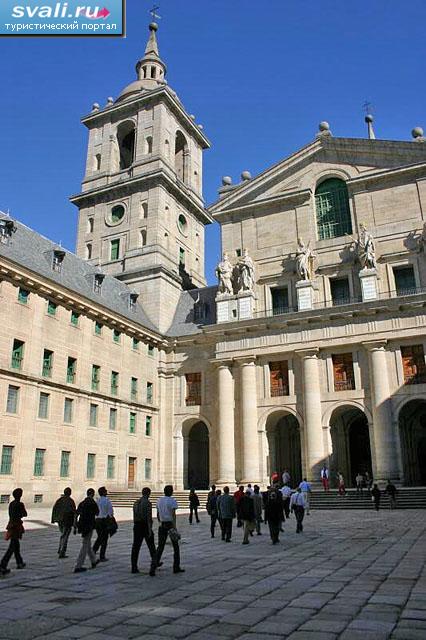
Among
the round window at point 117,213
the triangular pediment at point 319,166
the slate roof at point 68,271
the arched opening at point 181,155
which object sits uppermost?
the arched opening at point 181,155

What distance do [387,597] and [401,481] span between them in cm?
2666

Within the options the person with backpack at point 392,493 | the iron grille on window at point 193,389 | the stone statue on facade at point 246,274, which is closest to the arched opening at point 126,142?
the stone statue on facade at point 246,274

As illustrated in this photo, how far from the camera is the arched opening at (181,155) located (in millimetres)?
58781

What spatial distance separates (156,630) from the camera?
7.38 metres

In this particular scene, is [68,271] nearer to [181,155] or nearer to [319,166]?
[319,166]

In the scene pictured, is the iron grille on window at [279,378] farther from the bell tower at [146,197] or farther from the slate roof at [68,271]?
the bell tower at [146,197]

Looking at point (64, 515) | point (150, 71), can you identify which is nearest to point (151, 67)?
point (150, 71)

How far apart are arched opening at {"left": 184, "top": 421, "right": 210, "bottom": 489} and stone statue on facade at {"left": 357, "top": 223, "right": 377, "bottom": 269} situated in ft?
60.8

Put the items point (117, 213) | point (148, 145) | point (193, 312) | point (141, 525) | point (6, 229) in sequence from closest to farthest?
point (141, 525) < point (6, 229) < point (193, 312) < point (117, 213) < point (148, 145)

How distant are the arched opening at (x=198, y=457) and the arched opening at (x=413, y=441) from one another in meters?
16.2

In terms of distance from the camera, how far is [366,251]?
38.5m

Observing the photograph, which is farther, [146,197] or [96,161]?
[96,161]

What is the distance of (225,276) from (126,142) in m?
24.7

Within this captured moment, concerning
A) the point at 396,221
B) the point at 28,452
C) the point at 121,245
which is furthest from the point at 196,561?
the point at 121,245
